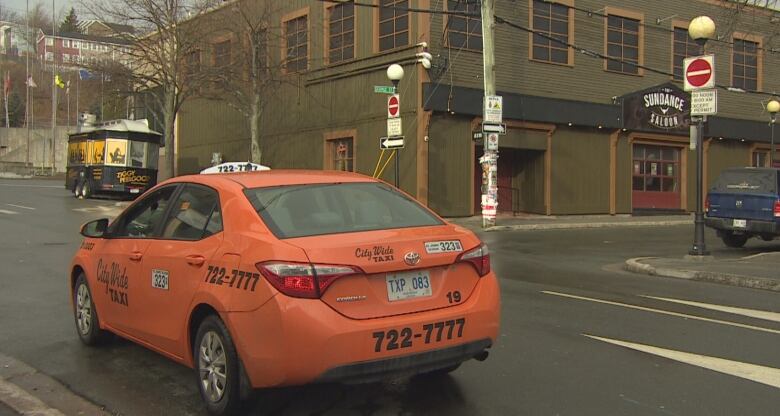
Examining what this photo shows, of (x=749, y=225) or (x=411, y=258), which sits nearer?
(x=411, y=258)

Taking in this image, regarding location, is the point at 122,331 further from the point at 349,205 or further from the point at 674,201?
the point at 674,201

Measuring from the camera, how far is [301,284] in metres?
3.85

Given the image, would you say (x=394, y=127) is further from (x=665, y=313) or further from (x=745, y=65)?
(x=745, y=65)

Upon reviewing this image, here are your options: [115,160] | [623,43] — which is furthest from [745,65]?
[115,160]

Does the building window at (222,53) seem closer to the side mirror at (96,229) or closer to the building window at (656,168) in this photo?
the building window at (656,168)

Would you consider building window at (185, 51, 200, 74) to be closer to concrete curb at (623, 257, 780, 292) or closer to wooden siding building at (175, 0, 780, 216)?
wooden siding building at (175, 0, 780, 216)

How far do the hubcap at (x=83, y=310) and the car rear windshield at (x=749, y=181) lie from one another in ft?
44.0

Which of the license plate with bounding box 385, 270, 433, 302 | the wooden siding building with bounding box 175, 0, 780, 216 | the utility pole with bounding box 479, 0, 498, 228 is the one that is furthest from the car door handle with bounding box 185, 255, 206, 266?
the wooden siding building with bounding box 175, 0, 780, 216

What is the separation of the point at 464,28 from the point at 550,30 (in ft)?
13.4

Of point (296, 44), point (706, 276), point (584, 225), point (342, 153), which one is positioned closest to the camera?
point (706, 276)

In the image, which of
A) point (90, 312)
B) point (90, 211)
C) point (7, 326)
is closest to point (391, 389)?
point (90, 312)

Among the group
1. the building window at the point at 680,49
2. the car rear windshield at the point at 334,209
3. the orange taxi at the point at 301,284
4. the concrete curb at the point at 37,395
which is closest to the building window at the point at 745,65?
the building window at the point at 680,49

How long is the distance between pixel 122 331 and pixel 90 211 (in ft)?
64.1

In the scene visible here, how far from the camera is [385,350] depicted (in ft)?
13.1
